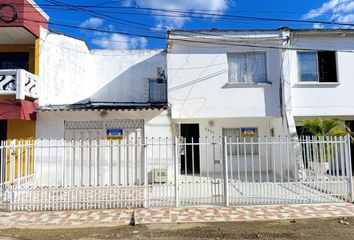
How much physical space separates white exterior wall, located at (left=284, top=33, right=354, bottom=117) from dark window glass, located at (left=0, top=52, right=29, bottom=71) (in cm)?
1079

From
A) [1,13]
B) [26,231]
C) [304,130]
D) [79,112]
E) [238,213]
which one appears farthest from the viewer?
[304,130]

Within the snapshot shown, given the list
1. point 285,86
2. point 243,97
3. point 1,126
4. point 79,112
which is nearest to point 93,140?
point 79,112

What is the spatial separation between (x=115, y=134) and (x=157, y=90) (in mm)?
4900

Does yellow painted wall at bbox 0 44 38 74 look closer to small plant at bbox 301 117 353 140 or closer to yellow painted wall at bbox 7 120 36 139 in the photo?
yellow painted wall at bbox 7 120 36 139

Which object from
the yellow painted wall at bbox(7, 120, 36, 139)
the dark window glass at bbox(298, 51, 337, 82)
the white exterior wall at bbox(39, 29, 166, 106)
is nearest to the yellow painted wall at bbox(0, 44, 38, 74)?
the white exterior wall at bbox(39, 29, 166, 106)

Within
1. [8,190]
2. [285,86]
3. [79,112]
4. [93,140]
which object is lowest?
[8,190]

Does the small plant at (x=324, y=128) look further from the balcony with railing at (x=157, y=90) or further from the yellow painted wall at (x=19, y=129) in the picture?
the yellow painted wall at (x=19, y=129)

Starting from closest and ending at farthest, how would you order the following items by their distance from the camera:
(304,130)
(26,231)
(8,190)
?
(26,231) < (8,190) < (304,130)

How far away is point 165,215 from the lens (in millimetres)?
7473

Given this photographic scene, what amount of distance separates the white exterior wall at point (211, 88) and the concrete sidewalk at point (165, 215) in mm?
5536

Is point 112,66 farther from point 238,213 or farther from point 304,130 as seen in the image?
point 238,213

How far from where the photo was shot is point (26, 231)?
664 cm

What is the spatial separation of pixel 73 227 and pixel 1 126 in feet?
23.3

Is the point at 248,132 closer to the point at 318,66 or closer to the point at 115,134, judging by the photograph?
the point at 318,66
